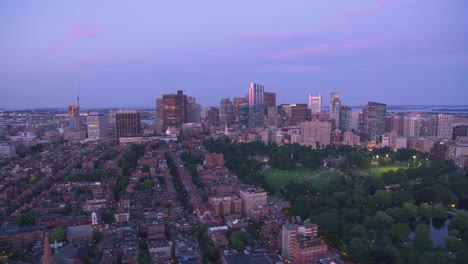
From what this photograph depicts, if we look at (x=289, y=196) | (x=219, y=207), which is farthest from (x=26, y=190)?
(x=289, y=196)

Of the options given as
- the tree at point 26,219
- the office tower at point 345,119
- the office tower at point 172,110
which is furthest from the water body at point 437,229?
the office tower at point 172,110

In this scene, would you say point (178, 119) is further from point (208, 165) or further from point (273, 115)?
point (208, 165)

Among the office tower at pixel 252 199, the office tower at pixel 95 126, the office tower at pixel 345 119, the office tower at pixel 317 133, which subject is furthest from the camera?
the office tower at pixel 345 119

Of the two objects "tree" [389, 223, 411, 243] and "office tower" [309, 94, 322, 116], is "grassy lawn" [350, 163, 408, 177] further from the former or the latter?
"office tower" [309, 94, 322, 116]

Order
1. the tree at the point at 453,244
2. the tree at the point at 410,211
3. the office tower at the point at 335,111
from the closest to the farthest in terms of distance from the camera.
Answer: the tree at the point at 453,244, the tree at the point at 410,211, the office tower at the point at 335,111

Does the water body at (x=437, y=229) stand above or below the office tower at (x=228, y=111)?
below

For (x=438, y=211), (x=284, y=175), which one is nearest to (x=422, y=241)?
(x=438, y=211)

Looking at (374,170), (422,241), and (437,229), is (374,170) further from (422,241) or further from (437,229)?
(422,241)

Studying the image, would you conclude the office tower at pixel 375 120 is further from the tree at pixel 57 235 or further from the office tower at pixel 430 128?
the tree at pixel 57 235
